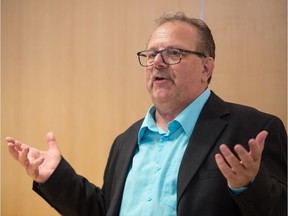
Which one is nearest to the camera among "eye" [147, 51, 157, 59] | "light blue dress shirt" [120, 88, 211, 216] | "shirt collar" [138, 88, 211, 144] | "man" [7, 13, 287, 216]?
"man" [7, 13, 287, 216]

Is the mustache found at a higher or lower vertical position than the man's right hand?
higher

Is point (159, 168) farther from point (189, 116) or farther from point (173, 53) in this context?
point (173, 53)

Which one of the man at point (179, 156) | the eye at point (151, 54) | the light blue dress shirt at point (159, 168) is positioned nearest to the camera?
the man at point (179, 156)

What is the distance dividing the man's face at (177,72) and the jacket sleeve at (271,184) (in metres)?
0.37

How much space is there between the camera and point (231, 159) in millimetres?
924

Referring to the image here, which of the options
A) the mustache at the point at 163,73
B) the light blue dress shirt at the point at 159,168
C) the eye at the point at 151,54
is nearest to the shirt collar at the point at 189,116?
the light blue dress shirt at the point at 159,168

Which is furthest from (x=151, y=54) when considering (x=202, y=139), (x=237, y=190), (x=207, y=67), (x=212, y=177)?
(x=237, y=190)

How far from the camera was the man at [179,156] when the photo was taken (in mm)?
1124

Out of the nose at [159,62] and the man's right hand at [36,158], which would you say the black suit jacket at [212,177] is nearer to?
the man's right hand at [36,158]

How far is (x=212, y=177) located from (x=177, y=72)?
Result: 1.59 feet

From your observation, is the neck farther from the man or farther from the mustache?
the mustache

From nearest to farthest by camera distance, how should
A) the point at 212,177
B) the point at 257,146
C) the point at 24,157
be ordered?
the point at 257,146, the point at 212,177, the point at 24,157

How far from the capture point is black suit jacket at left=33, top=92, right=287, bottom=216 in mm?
991

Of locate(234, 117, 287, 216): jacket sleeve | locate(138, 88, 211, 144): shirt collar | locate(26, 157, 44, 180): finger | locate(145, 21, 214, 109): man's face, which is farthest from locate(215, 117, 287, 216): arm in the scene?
locate(26, 157, 44, 180): finger
